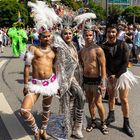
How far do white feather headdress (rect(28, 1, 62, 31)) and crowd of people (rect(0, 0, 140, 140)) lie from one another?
0.09 m

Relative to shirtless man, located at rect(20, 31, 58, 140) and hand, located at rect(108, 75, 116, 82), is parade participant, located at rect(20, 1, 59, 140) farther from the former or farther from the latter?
hand, located at rect(108, 75, 116, 82)

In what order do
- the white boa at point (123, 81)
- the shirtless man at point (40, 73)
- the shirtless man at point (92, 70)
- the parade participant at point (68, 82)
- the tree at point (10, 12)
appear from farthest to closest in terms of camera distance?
1. the tree at point (10, 12)
2. the white boa at point (123, 81)
3. the shirtless man at point (92, 70)
4. the parade participant at point (68, 82)
5. the shirtless man at point (40, 73)

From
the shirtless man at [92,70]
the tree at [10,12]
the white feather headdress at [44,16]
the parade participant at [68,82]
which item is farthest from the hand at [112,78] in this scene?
the tree at [10,12]

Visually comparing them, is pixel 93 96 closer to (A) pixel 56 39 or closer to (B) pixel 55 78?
(B) pixel 55 78

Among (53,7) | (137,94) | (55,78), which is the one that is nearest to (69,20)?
(53,7)

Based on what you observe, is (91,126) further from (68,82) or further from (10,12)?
(10,12)

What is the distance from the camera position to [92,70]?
5.84 meters

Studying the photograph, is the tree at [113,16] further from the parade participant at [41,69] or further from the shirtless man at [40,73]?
the shirtless man at [40,73]

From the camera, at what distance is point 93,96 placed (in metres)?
5.95

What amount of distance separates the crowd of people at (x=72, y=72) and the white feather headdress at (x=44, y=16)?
3.4 inches

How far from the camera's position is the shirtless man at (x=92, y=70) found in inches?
225

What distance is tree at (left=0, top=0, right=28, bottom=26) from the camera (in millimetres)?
65562

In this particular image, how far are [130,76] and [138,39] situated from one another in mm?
9397

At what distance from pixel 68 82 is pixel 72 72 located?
0.17 meters
